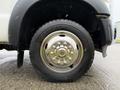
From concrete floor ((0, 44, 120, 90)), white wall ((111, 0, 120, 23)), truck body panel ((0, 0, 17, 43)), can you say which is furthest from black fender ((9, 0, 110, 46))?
white wall ((111, 0, 120, 23))

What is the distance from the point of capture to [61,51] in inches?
65.7

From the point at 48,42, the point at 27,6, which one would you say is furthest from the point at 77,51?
the point at 27,6

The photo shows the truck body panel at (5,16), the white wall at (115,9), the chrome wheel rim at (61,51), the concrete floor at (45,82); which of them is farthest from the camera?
the white wall at (115,9)

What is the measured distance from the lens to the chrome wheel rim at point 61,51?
166cm

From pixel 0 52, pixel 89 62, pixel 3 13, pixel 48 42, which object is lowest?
pixel 0 52

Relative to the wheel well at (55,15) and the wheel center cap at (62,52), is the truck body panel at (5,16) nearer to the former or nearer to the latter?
the wheel well at (55,15)

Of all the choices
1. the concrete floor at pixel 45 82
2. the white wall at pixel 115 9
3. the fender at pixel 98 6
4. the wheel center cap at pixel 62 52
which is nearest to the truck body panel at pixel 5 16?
the concrete floor at pixel 45 82

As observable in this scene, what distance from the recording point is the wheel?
1.64 meters

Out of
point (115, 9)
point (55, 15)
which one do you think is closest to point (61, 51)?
point (55, 15)

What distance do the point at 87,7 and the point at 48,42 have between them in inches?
15.6

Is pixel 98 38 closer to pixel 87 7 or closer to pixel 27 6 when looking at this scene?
pixel 87 7

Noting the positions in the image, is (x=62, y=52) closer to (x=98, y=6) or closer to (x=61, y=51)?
(x=61, y=51)

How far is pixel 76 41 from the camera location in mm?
1663

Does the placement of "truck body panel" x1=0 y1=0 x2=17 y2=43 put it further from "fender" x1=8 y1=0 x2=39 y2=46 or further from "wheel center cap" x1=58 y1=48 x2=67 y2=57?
"wheel center cap" x1=58 y1=48 x2=67 y2=57
